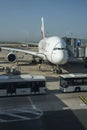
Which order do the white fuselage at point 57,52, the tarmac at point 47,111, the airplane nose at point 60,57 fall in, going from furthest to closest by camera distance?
the white fuselage at point 57,52 → the airplane nose at point 60,57 → the tarmac at point 47,111

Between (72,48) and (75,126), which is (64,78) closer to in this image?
(75,126)

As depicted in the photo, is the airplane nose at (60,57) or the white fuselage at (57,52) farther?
the white fuselage at (57,52)

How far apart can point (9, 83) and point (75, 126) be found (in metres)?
12.6

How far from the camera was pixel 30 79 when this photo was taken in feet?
108

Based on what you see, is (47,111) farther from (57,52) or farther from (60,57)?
(57,52)

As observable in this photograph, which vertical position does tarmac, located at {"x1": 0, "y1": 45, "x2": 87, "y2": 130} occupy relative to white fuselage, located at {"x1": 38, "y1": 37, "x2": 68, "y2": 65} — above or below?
below

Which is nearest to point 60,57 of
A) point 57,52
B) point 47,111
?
point 57,52

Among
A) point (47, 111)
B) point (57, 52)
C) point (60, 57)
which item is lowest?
point (47, 111)

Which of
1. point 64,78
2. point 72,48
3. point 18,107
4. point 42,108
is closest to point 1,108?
point 18,107

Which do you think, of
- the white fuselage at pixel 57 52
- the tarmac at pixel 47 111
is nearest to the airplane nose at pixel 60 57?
the white fuselage at pixel 57 52

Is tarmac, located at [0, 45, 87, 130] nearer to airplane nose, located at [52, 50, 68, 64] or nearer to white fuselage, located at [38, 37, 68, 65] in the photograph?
airplane nose, located at [52, 50, 68, 64]

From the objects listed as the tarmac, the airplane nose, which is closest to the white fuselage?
the airplane nose

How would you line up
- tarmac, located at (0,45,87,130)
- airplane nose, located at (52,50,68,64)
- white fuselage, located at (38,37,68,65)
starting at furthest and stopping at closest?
white fuselage, located at (38,37,68,65) < airplane nose, located at (52,50,68,64) < tarmac, located at (0,45,87,130)

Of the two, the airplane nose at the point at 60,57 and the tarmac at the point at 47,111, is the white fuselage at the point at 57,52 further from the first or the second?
the tarmac at the point at 47,111
